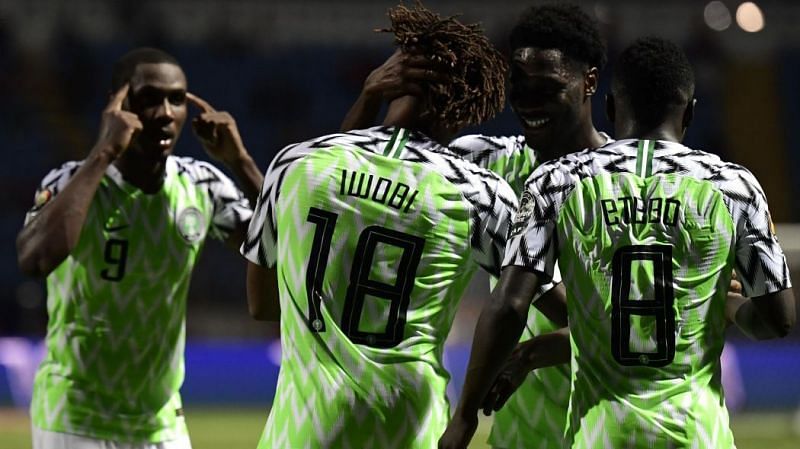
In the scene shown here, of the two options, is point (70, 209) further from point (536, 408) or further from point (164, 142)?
point (536, 408)

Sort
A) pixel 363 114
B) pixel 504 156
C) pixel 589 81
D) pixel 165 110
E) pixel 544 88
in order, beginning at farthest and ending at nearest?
pixel 165 110 < pixel 504 156 < pixel 589 81 < pixel 544 88 < pixel 363 114

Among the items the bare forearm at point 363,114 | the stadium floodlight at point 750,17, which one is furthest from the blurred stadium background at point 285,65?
the bare forearm at point 363,114

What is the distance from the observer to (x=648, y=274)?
3846 mm

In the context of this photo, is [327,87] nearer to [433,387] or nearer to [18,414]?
[18,414]

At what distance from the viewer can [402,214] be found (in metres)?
3.88

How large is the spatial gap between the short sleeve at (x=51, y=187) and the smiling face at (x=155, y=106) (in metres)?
0.31

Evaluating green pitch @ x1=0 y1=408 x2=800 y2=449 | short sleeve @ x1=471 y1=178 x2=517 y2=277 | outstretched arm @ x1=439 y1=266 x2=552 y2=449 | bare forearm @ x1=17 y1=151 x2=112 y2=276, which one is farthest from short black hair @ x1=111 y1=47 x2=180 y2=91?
green pitch @ x1=0 y1=408 x2=800 y2=449

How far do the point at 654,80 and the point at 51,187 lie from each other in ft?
9.06

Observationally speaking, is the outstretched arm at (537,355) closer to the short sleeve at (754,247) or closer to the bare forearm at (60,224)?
the short sleeve at (754,247)

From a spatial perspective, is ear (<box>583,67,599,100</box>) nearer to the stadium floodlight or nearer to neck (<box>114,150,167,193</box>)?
neck (<box>114,150,167,193</box>)

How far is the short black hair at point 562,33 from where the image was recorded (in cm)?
468

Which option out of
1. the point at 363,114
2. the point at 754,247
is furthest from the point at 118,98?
the point at 754,247

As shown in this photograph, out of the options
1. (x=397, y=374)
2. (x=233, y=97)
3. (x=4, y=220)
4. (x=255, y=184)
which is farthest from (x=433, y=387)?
(x=233, y=97)

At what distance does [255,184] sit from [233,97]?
19266 mm
